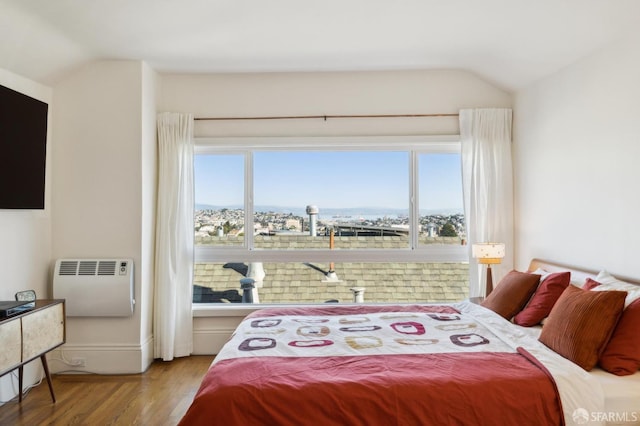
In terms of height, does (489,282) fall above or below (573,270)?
below

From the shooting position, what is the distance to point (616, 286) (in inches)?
90.1

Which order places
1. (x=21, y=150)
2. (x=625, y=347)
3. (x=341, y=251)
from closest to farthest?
(x=625, y=347), (x=21, y=150), (x=341, y=251)

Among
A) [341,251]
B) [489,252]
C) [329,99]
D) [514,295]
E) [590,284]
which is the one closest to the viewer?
[590,284]

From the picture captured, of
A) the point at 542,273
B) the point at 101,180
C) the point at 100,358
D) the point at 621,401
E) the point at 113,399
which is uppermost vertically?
the point at 101,180

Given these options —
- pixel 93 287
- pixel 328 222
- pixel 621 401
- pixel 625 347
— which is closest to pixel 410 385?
pixel 621 401

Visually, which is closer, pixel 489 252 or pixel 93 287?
pixel 93 287

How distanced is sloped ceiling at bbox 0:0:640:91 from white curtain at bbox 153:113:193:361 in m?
0.64

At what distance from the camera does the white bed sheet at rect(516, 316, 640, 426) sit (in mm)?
1707

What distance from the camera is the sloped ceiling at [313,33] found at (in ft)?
8.53

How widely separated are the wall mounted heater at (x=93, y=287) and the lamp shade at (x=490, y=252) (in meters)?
2.99

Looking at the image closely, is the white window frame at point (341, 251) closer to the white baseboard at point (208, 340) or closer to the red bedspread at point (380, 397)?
the white baseboard at point (208, 340)

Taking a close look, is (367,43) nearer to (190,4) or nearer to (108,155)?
(190,4)

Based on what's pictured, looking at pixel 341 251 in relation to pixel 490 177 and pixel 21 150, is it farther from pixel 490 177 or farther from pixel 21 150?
pixel 21 150

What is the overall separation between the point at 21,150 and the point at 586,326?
3.68 m
